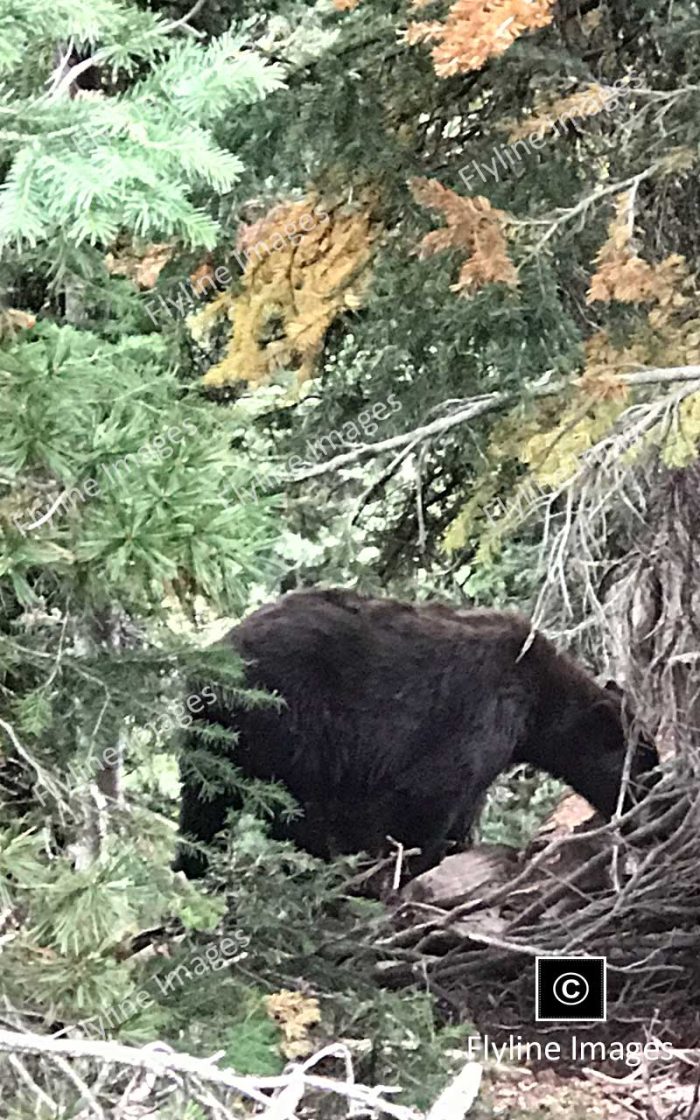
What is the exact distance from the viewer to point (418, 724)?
4.99ft

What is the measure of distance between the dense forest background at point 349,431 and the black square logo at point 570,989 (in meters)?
0.11

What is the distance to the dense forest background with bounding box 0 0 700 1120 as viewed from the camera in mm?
1094

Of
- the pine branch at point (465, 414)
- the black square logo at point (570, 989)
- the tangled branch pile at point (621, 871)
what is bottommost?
the black square logo at point (570, 989)

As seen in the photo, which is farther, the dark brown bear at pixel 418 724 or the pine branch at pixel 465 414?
the dark brown bear at pixel 418 724

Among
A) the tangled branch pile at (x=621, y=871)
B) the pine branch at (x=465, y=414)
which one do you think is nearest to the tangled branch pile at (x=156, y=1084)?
the tangled branch pile at (x=621, y=871)

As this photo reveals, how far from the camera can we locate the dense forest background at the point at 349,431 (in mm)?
1094

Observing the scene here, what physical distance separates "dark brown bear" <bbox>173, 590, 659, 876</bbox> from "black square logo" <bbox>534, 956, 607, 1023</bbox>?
20 centimetres

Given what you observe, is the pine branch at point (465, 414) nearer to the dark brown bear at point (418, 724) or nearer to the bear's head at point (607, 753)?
the dark brown bear at point (418, 724)

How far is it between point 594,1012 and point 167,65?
1269mm

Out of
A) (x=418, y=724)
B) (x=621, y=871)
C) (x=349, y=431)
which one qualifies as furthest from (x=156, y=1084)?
(x=349, y=431)

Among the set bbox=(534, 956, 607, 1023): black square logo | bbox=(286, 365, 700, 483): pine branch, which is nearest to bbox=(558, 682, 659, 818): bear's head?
bbox=(534, 956, 607, 1023): black square logo

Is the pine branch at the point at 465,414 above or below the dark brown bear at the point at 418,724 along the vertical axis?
above

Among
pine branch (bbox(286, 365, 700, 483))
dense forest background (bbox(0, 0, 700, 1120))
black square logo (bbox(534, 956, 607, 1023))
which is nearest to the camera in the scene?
dense forest background (bbox(0, 0, 700, 1120))

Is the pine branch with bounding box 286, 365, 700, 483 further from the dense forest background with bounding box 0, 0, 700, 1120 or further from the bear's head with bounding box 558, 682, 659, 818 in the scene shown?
the bear's head with bounding box 558, 682, 659, 818
